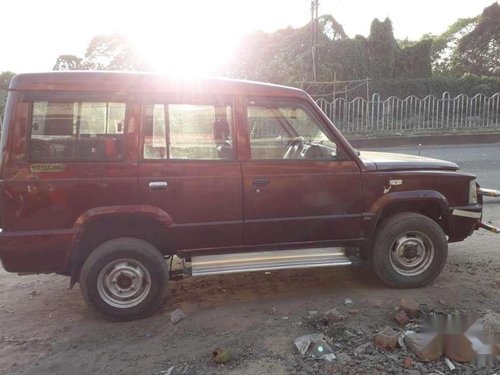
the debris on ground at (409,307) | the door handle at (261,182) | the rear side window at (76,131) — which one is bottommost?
the debris on ground at (409,307)

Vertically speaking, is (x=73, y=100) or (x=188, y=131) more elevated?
(x=73, y=100)

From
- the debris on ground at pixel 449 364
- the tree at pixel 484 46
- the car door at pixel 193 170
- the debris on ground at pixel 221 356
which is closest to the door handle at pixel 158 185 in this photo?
the car door at pixel 193 170

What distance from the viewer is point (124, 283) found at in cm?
404

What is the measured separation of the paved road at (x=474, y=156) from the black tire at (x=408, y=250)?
626 centimetres

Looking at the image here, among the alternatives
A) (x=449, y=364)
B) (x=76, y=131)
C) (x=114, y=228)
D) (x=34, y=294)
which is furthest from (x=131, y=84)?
(x=449, y=364)

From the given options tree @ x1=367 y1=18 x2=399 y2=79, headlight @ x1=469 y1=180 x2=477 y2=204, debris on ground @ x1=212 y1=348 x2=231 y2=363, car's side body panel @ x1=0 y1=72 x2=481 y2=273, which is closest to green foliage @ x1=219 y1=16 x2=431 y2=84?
tree @ x1=367 y1=18 x2=399 y2=79

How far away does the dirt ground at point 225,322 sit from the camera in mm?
3375

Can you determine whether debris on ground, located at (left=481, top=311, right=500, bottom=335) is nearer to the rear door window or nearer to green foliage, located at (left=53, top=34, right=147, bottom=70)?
the rear door window

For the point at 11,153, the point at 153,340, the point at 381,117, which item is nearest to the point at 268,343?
the point at 153,340

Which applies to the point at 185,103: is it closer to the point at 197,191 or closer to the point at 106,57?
the point at 197,191

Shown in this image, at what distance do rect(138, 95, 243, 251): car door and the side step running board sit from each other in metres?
0.15

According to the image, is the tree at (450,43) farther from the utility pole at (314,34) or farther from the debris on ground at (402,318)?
the debris on ground at (402,318)

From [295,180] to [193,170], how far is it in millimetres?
924

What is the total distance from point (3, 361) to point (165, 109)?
2337mm
